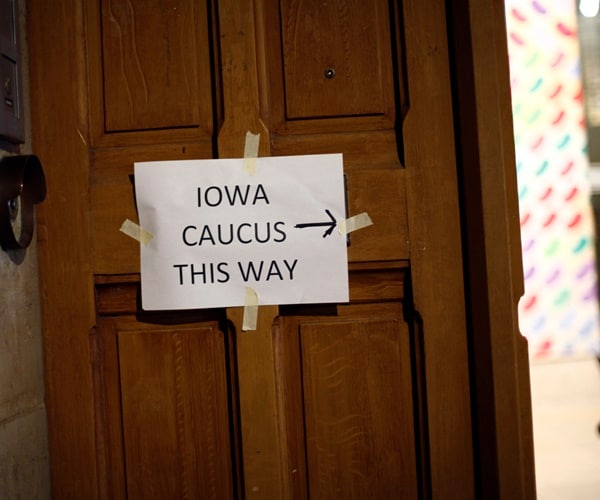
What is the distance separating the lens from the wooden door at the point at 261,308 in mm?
1030

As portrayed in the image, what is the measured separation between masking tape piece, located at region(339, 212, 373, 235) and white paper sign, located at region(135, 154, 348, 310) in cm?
1

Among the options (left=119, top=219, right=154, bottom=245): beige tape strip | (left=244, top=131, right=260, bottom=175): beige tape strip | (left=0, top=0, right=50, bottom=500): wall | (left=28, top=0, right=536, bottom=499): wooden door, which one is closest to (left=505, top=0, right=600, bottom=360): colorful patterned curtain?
(left=28, top=0, right=536, bottom=499): wooden door

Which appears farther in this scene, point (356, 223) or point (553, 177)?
point (553, 177)

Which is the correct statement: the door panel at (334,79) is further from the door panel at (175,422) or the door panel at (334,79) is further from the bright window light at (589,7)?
the bright window light at (589,7)

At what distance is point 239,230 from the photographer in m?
1.03

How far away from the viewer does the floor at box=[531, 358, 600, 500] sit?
1.97 m

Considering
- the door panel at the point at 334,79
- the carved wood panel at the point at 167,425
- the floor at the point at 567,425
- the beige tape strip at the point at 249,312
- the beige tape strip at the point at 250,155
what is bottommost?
the floor at the point at 567,425

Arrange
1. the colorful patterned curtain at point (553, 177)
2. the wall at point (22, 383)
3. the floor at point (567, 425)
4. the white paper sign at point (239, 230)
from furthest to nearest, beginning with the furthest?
the colorful patterned curtain at point (553, 177), the floor at point (567, 425), the white paper sign at point (239, 230), the wall at point (22, 383)

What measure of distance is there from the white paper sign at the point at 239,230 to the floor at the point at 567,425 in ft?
4.39

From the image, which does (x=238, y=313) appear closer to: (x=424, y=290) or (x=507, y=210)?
(x=424, y=290)

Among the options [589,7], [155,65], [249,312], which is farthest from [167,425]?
[589,7]

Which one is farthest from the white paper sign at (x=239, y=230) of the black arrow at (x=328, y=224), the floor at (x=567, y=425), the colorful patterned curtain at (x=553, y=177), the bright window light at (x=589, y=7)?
the bright window light at (x=589, y=7)

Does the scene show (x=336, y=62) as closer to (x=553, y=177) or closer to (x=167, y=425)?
(x=167, y=425)

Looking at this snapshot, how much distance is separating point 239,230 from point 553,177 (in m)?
1.75
